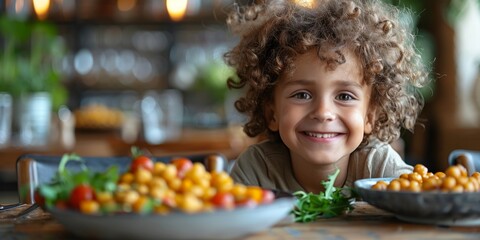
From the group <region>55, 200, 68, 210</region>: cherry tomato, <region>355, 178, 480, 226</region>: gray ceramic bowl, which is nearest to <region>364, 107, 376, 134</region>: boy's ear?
<region>355, 178, 480, 226</region>: gray ceramic bowl

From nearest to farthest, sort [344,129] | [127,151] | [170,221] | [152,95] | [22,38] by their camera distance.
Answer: [170,221] → [344,129] → [127,151] → [22,38] → [152,95]

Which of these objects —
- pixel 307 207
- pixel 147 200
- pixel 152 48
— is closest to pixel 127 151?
pixel 307 207

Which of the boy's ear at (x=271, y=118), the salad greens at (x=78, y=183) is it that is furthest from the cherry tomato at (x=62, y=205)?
the boy's ear at (x=271, y=118)

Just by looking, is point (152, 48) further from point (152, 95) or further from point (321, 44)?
point (321, 44)

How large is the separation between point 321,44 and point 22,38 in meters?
3.19

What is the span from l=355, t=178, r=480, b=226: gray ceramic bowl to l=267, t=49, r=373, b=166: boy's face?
1.49 ft

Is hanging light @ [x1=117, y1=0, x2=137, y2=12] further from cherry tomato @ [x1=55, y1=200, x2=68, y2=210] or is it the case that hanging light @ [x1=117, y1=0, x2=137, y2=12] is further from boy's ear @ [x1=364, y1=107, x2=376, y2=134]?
cherry tomato @ [x1=55, y1=200, x2=68, y2=210]

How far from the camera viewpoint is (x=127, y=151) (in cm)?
356

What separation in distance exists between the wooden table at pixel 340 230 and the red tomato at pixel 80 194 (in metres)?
0.12

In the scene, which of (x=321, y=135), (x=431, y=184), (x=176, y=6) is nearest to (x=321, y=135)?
(x=321, y=135)

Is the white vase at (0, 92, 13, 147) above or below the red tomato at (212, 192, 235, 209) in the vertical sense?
above

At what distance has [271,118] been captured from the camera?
1.78 metres

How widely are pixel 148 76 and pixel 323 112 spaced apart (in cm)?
519

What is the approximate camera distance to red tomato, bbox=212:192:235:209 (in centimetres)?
89
